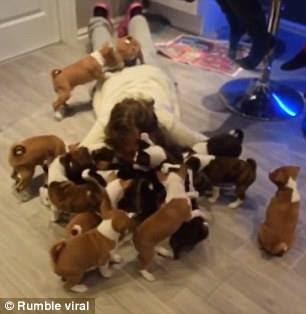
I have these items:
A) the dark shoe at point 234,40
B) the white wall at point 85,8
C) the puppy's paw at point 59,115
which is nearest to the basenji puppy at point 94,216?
the puppy's paw at point 59,115

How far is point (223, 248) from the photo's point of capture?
4.81 ft

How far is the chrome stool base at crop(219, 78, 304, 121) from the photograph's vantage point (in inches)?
82.1

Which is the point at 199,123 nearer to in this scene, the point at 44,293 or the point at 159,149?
the point at 159,149

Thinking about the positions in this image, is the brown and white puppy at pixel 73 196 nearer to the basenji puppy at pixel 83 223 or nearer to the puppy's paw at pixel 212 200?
the basenji puppy at pixel 83 223

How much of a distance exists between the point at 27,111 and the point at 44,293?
0.99 m

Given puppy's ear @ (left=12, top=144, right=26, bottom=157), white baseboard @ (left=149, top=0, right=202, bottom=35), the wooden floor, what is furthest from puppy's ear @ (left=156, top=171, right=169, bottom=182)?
white baseboard @ (left=149, top=0, right=202, bottom=35)

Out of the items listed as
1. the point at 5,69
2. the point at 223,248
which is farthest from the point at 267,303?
the point at 5,69

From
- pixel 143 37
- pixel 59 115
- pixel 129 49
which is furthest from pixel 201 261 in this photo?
pixel 143 37

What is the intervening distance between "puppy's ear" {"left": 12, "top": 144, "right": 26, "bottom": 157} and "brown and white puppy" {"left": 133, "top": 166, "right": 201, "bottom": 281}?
1.62 ft

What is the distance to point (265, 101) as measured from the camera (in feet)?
6.95

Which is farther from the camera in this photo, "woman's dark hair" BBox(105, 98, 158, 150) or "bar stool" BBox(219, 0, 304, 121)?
"bar stool" BBox(219, 0, 304, 121)

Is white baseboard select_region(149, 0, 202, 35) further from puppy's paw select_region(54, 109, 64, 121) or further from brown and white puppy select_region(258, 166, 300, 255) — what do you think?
A: brown and white puppy select_region(258, 166, 300, 255)

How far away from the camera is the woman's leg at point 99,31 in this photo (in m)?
2.40

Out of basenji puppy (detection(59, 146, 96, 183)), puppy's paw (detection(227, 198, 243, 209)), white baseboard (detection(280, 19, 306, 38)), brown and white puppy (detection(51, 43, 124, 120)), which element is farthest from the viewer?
white baseboard (detection(280, 19, 306, 38))
